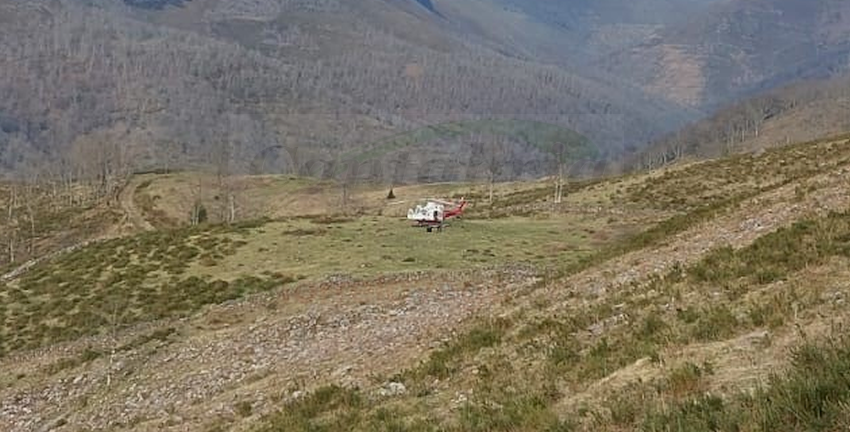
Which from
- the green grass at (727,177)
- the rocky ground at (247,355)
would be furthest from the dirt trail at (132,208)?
the rocky ground at (247,355)

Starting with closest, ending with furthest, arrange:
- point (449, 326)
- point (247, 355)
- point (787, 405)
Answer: point (787, 405)
point (449, 326)
point (247, 355)

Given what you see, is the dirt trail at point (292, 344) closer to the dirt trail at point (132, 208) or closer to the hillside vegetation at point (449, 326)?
the hillside vegetation at point (449, 326)

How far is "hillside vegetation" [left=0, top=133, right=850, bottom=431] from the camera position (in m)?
12.3

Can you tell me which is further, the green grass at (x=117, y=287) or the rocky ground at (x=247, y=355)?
the green grass at (x=117, y=287)

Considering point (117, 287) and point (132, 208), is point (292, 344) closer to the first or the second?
point (117, 287)

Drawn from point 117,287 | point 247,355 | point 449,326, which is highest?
point 449,326

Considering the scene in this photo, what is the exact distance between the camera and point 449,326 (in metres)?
23.7

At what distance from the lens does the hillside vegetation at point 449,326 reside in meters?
12.3

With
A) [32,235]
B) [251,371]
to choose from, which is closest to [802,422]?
[251,371]

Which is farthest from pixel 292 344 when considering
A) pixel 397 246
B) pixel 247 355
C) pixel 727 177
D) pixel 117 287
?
pixel 727 177

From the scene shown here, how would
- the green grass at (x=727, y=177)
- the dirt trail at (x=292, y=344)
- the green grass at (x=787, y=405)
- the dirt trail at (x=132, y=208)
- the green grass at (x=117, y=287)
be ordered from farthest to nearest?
the dirt trail at (x=132, y=208) < the green grass at (x=727, y=177) < the green grass at (x=117, y=287) < the dirt trail at (x=292, y=344) < the green grass at (x=787, y=405)

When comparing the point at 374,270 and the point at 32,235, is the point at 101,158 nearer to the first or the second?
the point at 32,235

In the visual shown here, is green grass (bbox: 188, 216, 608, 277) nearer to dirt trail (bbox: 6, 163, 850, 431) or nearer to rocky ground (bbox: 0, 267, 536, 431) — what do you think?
rocky ground (bbox: 0, 267, 536, 431)

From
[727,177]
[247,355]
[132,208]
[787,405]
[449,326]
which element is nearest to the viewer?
[787,405]
